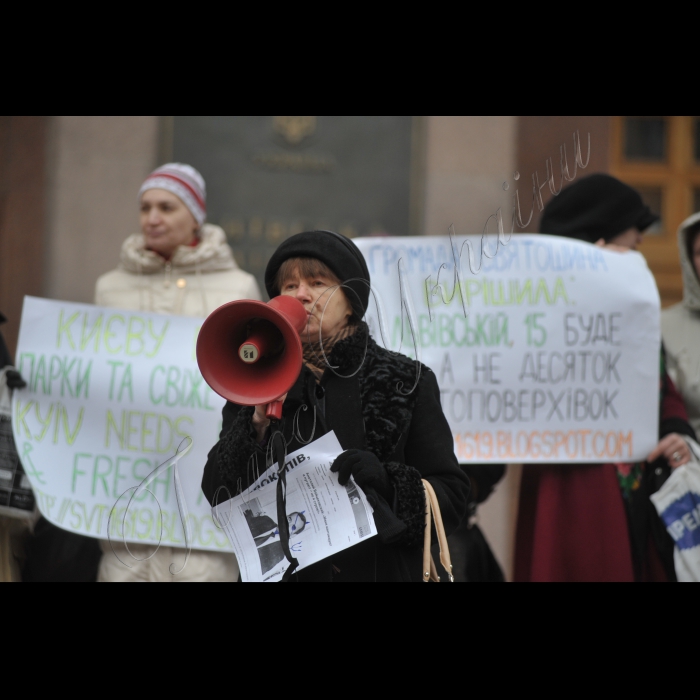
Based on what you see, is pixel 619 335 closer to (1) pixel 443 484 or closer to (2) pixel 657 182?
(1) pixel 443 484

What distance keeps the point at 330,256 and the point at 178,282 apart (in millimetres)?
1643

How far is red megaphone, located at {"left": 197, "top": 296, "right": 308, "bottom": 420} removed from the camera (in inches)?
73.4

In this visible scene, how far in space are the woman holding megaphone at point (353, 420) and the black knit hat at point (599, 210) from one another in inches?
66.0

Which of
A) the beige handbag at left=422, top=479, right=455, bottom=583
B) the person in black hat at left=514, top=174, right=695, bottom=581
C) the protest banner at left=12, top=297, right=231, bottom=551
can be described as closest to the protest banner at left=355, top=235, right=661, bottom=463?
the person in black hat at left=514, top=174, right=695, bottom=581

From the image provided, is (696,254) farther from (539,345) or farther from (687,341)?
(539,345)

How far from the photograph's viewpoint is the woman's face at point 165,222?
11.7 feet

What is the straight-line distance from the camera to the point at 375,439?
2.06m

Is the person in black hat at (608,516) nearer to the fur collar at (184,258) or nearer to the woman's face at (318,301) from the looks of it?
the fur collar at (184,258)

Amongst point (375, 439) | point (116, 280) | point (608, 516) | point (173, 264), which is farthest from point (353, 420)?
point (116, 280)

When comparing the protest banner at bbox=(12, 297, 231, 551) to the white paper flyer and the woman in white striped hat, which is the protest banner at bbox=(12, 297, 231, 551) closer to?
the woman in white striped hat

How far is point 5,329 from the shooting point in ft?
15.8

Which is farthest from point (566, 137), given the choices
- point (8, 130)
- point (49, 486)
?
point (49, 486)

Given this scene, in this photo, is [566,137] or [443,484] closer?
[443,484]

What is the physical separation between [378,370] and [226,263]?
64.5 inches
